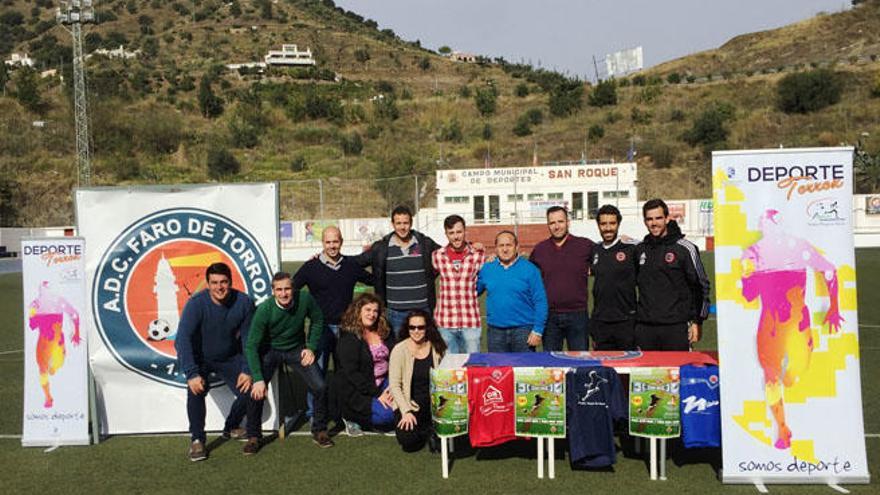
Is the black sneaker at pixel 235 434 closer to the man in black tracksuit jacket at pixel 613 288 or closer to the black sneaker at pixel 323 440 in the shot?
the black sneaker at pixel 323 440

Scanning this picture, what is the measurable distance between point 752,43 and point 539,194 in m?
74.9

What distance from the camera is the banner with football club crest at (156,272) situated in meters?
6.12

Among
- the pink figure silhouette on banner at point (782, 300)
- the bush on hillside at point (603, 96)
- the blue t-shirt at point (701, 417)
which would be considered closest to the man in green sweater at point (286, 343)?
the blue t-shirt at point (701, 417)

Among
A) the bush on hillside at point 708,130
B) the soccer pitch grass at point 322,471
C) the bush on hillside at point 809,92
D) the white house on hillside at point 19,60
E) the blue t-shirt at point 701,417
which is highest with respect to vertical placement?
the white house on hillside at point 19,60

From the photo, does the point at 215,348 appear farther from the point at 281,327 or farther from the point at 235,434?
the point at 235,434

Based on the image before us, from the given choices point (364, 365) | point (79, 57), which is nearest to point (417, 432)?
point (364, 365)

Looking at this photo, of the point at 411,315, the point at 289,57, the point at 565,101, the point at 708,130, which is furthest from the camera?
the point at 289,57

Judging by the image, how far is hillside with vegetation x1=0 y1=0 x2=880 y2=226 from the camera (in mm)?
45094

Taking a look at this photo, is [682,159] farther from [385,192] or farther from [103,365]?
[103,365]

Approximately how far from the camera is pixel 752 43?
3809 inches

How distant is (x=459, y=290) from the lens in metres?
6.14

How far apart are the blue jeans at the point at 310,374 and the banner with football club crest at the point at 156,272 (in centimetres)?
48

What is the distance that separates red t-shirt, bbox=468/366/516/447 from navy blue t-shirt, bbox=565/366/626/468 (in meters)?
0.41

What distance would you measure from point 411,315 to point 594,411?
149 cm
